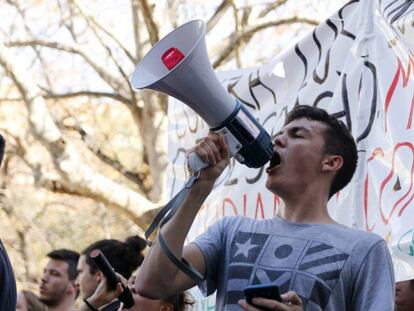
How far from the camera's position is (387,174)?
425 cm

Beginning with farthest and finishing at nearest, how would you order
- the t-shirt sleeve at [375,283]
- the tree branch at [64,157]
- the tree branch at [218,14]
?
the tree branch at [218,14] < the tree branch at [64,157] < the t-shirt sleeve at [375,283]

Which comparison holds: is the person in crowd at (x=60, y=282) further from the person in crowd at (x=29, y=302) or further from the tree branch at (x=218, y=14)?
the tree branch at (x=218, y=14)

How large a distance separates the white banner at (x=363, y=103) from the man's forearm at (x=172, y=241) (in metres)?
1.16

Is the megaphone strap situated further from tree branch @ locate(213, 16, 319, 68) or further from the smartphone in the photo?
tree branch @ locate(213, 16, 319, 68)

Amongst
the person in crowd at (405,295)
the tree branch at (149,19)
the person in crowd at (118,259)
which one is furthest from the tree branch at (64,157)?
the person in crowd at (405,295)

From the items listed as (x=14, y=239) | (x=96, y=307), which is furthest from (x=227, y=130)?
(x=14, y=239)

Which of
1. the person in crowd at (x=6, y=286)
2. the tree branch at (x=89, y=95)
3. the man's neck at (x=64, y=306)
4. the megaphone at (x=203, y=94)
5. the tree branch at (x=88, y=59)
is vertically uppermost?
the tree branch at (x=88, y=59)

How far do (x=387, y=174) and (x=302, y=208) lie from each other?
3.30 ft

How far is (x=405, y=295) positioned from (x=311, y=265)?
133 cm

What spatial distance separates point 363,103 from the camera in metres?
4.46

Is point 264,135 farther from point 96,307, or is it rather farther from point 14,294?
point 96,307

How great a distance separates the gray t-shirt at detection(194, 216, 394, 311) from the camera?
3092 millimetres

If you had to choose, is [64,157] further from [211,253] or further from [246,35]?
→ [211,253]

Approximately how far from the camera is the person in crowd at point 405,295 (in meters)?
4.31
